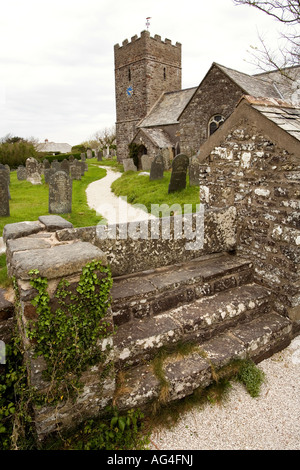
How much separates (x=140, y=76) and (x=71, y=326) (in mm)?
31209

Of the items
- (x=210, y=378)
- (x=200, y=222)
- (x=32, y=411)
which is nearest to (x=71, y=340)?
(x=32, y=411)

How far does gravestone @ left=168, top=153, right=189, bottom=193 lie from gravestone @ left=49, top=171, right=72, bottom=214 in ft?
12.1

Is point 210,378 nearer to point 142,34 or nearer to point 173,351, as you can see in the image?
point 173,351

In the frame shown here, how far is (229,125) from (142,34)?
1181 inches

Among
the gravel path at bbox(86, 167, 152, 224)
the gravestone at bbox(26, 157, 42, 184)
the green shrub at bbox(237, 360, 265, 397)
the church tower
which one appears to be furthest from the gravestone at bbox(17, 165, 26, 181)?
the green shrub at bbox(237, 360, 265, 397)

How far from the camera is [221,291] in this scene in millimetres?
3309

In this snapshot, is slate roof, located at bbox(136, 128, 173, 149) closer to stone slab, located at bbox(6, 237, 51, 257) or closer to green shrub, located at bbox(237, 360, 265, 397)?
stone slab, located at bbox(6, 237, 51, 257)

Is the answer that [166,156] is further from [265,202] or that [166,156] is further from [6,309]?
[6,309]

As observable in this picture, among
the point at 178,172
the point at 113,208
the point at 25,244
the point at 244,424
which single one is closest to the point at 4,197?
the point at 113,208

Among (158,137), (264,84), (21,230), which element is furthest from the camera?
(158,137)

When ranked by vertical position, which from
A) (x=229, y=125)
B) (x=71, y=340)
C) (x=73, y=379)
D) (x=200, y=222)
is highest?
(x=229, y=125)

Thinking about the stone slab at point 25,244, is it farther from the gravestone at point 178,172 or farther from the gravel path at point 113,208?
the gravestone at point 178,172

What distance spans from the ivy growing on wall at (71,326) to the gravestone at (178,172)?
860 cm

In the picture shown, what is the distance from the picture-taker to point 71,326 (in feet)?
6.38
